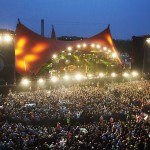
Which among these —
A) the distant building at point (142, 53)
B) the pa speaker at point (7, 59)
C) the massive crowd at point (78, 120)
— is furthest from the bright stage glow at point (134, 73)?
the pa speaker at point (7, 59)

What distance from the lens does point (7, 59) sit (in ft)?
73.8

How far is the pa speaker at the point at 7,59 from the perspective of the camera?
21938mm

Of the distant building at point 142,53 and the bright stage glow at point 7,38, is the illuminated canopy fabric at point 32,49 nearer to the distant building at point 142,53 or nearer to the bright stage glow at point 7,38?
the bright stage glow at point 7,38

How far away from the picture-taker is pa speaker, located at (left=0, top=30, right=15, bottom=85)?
2194 centimetres

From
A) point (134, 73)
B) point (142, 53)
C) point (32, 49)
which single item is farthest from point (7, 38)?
point (142, 53)

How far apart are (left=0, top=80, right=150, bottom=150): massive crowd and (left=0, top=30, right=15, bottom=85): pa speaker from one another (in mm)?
2637

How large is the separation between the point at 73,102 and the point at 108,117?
2610 millimetres

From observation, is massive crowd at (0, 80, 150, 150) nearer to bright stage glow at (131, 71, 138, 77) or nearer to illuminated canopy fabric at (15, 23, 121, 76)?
illuminated canopy fabric at (15, 23, 121, 76)

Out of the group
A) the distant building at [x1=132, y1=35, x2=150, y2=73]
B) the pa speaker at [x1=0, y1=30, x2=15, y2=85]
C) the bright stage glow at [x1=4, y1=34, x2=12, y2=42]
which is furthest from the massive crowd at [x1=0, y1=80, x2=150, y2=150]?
the distant building at [x1=132, y1=35, x2=150, y2=73]

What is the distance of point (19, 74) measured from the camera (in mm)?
24266

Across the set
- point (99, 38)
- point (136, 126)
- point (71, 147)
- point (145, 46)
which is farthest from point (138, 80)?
point (71, 147)

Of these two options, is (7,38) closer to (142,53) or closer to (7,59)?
(7,59)

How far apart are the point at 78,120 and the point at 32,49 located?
12.3 m

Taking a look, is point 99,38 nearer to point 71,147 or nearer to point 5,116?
point 5,116
